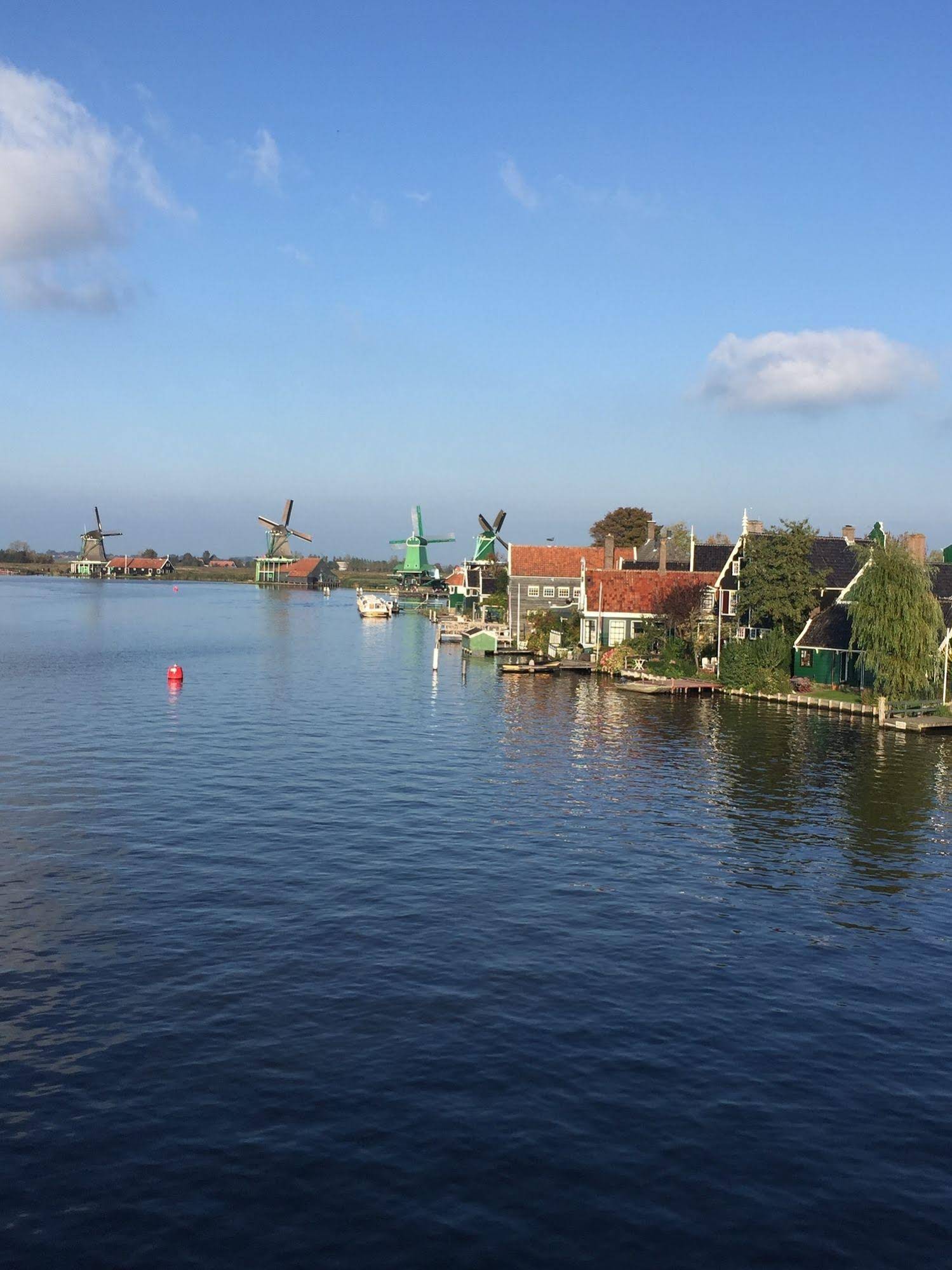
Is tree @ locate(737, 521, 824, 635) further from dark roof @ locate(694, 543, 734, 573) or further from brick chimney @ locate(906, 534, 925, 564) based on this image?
dark roof @ locate(694, 543, 734, 573)

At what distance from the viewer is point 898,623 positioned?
203ft

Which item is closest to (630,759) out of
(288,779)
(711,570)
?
(288,779)

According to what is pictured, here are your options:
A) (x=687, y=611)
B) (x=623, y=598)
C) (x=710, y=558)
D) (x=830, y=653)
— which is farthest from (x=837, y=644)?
(x=710, y=558)

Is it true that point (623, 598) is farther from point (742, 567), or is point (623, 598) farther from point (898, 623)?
point (898, 623)

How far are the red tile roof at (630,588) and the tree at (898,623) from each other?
27646mm

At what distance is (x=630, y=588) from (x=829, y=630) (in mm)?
24499

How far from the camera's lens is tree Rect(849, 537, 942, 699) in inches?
2434

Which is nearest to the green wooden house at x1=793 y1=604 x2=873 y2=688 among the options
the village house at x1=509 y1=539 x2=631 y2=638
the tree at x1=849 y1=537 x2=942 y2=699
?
the tree at x1=849 y1=537 x2=942 y2=699

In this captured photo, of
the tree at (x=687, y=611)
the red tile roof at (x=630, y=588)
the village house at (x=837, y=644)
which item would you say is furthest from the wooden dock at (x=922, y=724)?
the red tile roof at (x=630, y=588)

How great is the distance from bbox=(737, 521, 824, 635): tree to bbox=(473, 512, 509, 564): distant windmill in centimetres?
9402

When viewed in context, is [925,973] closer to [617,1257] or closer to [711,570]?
[617,1257]

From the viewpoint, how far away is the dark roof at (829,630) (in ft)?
229

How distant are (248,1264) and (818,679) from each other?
64.3 m

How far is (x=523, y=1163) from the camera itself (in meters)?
17.0
